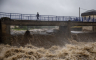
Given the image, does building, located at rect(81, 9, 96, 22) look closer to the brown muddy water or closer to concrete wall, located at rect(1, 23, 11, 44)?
the brown muddy water

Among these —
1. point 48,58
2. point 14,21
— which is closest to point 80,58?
point 48,58

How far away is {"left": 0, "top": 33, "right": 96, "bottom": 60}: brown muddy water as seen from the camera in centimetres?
1212

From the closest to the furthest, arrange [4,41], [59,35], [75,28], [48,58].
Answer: [48,58] < [4,41] < [59,35] < [75,28]

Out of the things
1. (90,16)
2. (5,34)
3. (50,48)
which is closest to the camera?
(50,48)

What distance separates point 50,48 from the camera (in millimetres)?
16531

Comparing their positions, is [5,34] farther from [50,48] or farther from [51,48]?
[51,48]

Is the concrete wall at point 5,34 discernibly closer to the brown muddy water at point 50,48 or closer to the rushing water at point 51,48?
the brown muddy water at point 50,48

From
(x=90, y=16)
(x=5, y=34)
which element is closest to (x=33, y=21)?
(x=5, y=34)

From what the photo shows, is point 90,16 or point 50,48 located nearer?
point 50,48

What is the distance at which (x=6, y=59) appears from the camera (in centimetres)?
1111

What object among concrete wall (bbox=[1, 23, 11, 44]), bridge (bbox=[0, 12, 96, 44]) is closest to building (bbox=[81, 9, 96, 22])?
bridge (bbox=[0, 12, 96, 44])

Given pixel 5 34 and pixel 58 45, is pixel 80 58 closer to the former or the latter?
pixel 58 45

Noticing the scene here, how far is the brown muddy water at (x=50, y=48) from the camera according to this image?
1212cm

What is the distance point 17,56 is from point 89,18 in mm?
21977
